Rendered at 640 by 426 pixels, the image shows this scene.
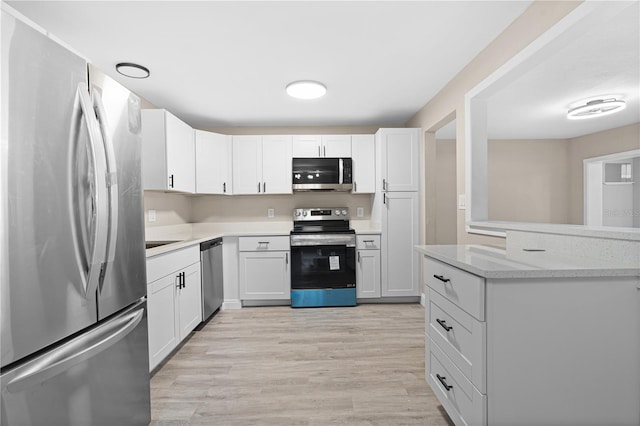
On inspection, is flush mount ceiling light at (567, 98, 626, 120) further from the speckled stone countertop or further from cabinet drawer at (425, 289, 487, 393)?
cabinet drawer at (425, 289, 487, 393)

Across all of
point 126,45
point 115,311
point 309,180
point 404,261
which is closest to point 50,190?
point 115,311

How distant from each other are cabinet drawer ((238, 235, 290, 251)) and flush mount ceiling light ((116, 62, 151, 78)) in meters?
1.93

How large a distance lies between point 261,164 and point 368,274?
78.8 inches

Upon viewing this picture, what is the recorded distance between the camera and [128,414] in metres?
1.31

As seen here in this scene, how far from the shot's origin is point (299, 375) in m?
2.01

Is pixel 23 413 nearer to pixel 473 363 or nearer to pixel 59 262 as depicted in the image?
pixel 59 262

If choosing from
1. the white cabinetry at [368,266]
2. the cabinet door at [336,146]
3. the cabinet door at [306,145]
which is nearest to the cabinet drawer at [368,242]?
the white cabinetry at [368,266]

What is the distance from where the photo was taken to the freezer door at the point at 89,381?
86cm

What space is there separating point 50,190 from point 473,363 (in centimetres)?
171

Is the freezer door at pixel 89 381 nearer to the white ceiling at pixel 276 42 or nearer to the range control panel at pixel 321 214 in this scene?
the white ceiling at pixel 276 42

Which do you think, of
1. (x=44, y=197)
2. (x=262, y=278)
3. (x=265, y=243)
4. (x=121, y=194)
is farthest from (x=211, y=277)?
(x=44, y=197)

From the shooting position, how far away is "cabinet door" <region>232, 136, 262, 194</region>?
12.2 ft

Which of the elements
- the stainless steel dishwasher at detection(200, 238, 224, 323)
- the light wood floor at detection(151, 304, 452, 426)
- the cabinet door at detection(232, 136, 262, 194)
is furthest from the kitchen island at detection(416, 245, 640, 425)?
the cabinet door at detection(232, 136, 262, 194)

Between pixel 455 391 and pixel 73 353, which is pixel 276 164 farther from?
pixel 455 391
